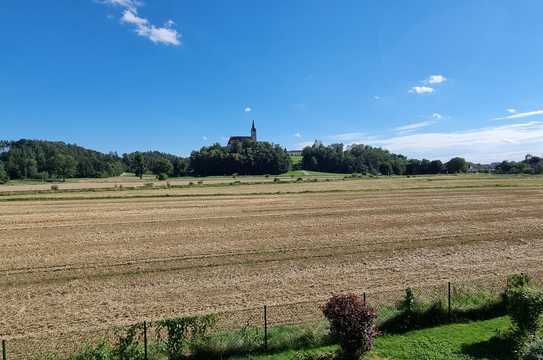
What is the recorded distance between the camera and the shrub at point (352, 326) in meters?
8.58

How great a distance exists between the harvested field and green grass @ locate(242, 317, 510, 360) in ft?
16.1

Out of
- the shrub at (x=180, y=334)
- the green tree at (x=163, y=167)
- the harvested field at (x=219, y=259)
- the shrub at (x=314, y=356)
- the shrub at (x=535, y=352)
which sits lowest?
the harvested field at (x=219, y=259)

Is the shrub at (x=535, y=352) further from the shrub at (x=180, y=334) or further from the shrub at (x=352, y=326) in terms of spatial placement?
the shrub at (x=180, y=334)

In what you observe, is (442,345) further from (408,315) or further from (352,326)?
(352,326)

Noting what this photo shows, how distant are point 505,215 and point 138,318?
1521 inches

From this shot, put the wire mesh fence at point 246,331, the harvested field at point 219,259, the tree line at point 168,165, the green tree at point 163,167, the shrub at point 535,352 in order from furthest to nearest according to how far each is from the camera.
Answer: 1. the green tree at point 163,167
2. the tree line at point 168,165
3. the harvested field at point 219,259
4. the wire mesh fence at point 246,331
5. the shrub at point 535,352

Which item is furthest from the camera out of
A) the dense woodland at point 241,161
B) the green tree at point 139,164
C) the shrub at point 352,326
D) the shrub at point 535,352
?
the dense woodland at point 241,161

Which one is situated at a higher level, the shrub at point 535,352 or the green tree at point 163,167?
the green tree at point 163,167

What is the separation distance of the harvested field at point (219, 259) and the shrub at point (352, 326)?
20.3 feet

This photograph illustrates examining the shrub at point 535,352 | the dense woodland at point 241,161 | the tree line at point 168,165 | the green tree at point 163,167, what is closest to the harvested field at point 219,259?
the shrub at point 535,352

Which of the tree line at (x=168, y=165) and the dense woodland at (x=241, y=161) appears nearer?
the tree line at (x=168, y=165)

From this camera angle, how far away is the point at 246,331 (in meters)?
10.7

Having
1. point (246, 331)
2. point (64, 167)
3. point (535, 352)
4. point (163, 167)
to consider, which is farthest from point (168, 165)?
point (535, 352)

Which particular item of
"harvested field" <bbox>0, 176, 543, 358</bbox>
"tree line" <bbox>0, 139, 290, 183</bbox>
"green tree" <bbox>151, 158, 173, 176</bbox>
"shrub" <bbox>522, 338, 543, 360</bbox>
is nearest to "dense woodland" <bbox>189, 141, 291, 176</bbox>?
"tree line" <bbox>0, 139, 290, 183</bbox>
